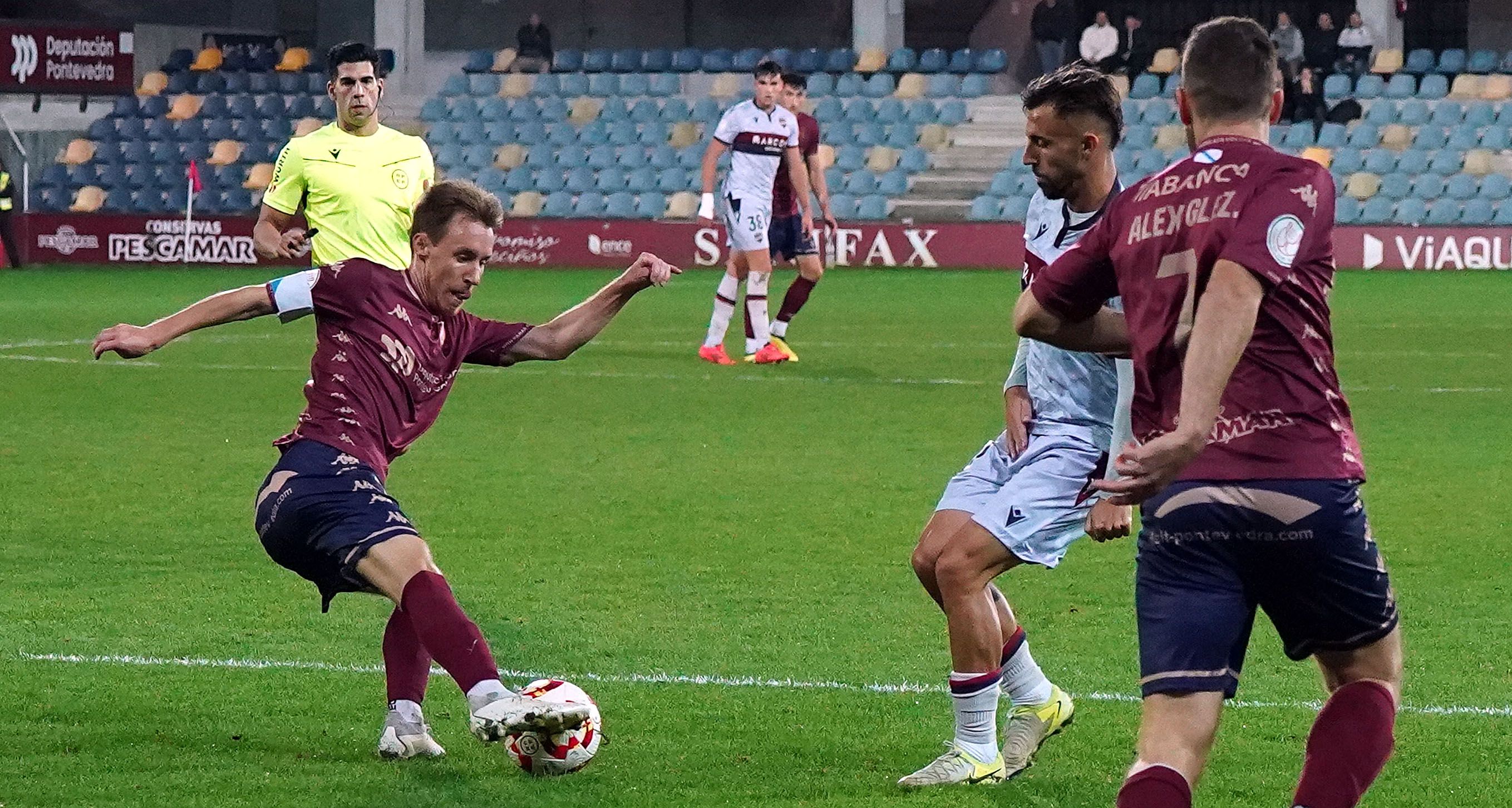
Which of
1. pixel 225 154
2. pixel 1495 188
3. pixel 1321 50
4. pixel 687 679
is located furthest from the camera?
pixel 225 154

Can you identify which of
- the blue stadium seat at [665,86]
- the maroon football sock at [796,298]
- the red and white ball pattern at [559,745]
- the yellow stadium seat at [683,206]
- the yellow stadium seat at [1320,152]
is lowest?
the yellow stadium seat at [683,206]

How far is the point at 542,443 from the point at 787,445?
4.41 feet

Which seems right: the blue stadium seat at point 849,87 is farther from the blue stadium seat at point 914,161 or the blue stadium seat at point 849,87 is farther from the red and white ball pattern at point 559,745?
the red and white ball pattern at point 559,745

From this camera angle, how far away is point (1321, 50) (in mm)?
29734

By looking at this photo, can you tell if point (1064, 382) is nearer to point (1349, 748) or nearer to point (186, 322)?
point (1349, 748)

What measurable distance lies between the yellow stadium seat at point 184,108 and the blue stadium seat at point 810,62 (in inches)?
380

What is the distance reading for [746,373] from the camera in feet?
47.7

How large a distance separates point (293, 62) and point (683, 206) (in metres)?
8.66

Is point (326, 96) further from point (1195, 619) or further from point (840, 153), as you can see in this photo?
point (1195, 619)

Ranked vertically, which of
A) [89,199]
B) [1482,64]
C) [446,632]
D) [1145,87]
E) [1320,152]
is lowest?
[89,199]

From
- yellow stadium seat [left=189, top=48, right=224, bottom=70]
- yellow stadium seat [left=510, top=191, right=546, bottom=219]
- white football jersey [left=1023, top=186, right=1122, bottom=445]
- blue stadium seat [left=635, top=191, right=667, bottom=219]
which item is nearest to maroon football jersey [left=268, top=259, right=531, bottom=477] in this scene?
white football jersey [left=1023, top=186, right=1122, bottom=445]

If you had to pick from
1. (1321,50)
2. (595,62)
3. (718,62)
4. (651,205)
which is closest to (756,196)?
(651,205)

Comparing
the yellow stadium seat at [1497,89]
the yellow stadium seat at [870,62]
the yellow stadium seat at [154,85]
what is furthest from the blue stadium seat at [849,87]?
the yellow stadium seat at [154,85]

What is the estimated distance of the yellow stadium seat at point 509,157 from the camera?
31312 millimetres
